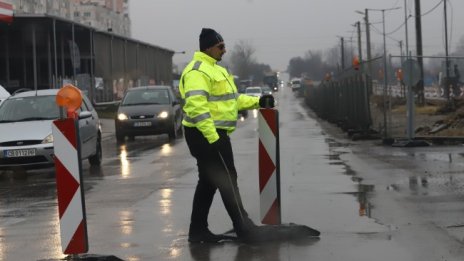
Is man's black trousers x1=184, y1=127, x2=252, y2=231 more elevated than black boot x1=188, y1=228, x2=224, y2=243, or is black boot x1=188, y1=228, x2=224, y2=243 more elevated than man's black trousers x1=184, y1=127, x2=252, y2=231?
man's black trousers x1=184, y1=127, x2=252, y2=231

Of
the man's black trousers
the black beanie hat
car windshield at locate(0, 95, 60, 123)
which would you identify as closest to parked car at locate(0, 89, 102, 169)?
car windshield at locate(0, 95, 60, 123)

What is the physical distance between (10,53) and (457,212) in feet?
176

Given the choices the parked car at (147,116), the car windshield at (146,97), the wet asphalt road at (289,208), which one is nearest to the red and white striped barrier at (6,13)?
the car windshield at (146,97)

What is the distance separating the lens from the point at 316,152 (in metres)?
18.0

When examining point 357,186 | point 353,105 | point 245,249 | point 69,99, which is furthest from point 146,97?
point 69,99

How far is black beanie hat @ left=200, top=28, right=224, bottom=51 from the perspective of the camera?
745 cm

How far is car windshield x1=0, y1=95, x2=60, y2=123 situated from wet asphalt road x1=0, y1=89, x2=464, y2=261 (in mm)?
1073

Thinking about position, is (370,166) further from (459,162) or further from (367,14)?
(367,14)

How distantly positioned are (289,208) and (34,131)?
642 centimetres

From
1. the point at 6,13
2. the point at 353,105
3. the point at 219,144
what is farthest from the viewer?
the point at 6,13

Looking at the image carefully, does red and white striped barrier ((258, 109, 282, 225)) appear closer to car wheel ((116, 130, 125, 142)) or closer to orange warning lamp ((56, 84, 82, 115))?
orange warning lamp ((56, 84, 82, 115))

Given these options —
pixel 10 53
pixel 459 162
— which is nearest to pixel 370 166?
pixel 459 162

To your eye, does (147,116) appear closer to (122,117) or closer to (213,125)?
(122,117)

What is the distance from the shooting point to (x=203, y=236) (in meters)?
7.51
